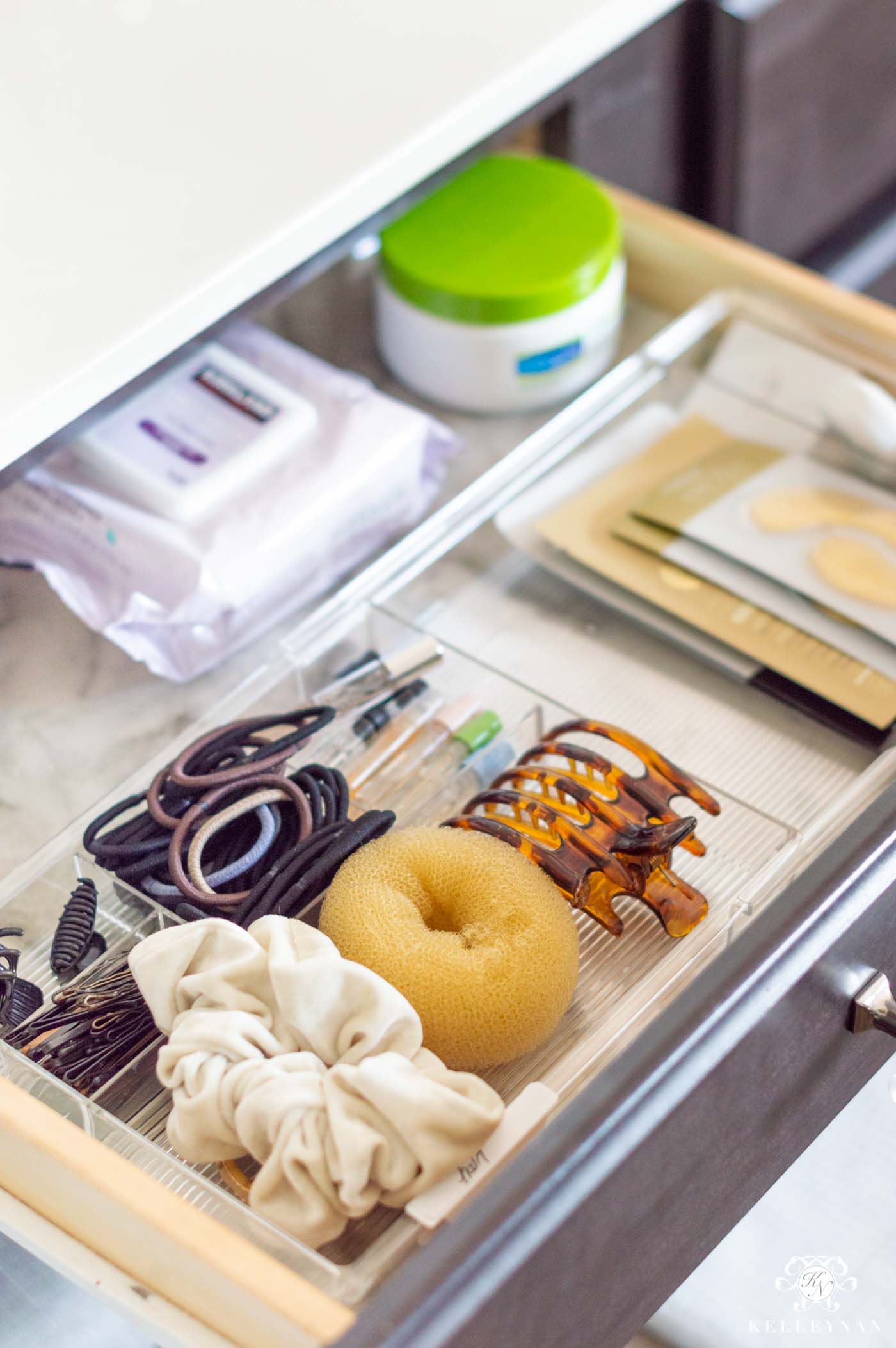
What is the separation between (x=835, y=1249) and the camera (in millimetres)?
714

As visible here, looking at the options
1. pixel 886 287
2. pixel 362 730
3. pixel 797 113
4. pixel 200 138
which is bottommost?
pixel 886 287

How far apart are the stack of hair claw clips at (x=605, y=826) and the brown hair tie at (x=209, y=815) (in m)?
0.07

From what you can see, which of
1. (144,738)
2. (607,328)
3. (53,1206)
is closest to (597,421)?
(607,328)

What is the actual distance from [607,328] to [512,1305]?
681mm

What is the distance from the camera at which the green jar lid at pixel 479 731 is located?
2.56 ft

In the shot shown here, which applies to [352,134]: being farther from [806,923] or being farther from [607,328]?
[806,923]

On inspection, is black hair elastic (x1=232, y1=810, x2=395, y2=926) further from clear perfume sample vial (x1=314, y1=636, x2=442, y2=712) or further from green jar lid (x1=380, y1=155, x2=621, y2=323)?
green jar lid (x1=380, y1=155, x2=621, y2=323)

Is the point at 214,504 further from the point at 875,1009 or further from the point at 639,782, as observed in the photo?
the point at 875,1009

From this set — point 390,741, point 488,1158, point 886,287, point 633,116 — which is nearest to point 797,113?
point 633,116

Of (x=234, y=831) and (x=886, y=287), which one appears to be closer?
(x=234, y=831)

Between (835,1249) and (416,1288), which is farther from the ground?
(416,1288)

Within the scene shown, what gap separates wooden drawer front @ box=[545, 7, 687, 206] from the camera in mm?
1075

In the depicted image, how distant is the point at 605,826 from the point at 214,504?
1.02 feet

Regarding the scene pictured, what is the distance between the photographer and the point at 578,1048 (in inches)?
25.8
